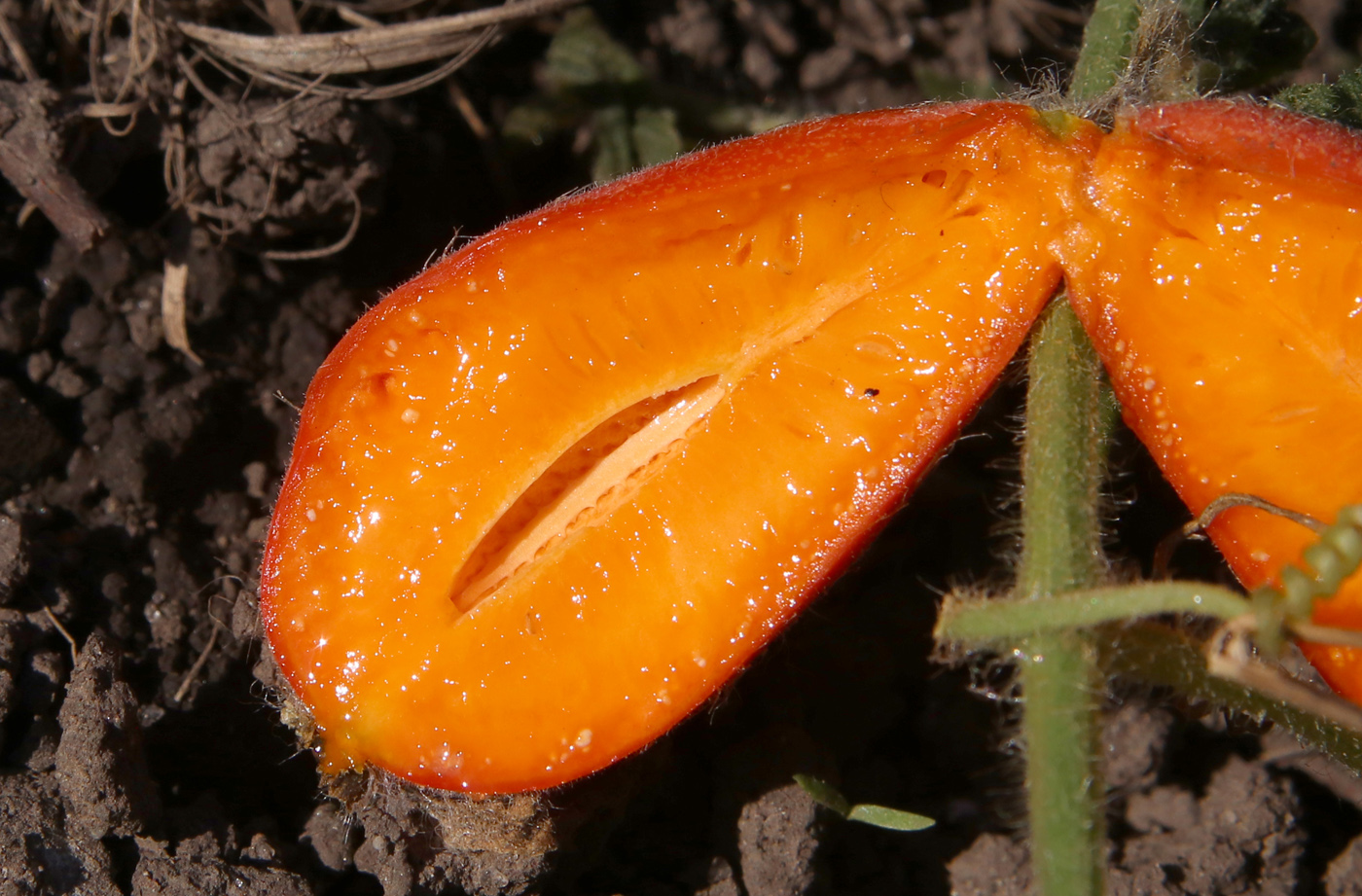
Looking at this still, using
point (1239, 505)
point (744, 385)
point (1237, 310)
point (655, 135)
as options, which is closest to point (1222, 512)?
point (1239, 505)

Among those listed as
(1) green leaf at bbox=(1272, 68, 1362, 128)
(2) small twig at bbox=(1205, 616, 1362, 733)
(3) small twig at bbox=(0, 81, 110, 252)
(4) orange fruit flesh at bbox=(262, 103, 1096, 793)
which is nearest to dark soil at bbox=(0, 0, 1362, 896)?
(3) small twig at bbox=(0, 81, 110, 252)

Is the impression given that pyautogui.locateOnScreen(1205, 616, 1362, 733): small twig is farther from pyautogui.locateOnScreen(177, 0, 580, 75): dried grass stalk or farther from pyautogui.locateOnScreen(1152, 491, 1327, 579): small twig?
pyautogui.locateOnScreen(177, 0, 580, 75): dried grass stalk

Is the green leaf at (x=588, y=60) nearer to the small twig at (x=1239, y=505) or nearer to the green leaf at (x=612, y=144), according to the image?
the green leaf at (x=612, y=144)

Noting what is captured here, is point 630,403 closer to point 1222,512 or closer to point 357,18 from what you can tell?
point 1222,512

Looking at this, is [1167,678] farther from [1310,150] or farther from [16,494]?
[16,494]

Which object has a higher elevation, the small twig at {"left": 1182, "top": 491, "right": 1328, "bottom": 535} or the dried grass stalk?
the dried grass stalk

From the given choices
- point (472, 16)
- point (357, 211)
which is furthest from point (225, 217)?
point (472, 16)
